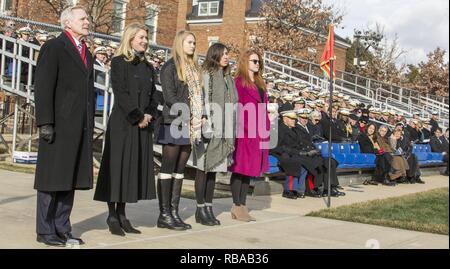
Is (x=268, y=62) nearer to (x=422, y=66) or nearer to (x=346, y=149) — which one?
(x=346, y=149)

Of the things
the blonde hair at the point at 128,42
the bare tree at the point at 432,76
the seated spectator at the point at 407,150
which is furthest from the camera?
the bare tree at the point at 432,76

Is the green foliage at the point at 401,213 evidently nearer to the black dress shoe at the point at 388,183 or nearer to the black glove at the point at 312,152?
the black glove at the point at 312,152

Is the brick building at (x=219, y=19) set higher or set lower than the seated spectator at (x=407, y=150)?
higher

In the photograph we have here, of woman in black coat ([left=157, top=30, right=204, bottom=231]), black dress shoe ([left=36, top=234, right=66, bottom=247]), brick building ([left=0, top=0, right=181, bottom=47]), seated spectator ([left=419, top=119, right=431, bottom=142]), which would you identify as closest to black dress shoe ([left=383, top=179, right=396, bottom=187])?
seated spectator ([left=419, top=119, right=431, bottom=142])

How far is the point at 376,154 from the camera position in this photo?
14.7 meters

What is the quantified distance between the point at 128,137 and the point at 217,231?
4.90ft

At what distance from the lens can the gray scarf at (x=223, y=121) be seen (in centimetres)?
698

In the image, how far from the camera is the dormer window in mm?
40312

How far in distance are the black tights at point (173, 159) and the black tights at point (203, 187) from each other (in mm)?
420

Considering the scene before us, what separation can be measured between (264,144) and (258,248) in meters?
2.38

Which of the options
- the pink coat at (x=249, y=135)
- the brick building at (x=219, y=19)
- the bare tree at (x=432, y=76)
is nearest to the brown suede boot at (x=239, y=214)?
the pink coat at (x=249, y=135)

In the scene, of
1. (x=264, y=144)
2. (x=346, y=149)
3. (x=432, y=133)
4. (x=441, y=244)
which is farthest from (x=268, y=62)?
(x=441, y=244)

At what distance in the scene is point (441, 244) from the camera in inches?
253

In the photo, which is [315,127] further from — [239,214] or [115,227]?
[115,227]
